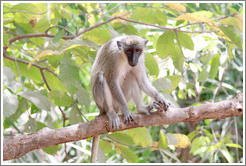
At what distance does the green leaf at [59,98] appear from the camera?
3354 mm

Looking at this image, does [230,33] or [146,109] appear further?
[146,109]

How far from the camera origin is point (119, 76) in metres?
3.85

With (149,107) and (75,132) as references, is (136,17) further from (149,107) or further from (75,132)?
(75,132)

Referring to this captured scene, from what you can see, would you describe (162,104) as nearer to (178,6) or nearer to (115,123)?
(115,123)

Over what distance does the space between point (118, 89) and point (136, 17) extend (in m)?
0.92

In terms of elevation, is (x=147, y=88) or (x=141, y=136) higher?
(x=147, y=88)

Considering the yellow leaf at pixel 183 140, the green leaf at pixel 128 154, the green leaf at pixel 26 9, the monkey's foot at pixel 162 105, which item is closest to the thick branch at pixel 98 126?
the monkey's foot at pixel 162 105

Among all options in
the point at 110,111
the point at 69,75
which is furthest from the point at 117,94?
the point at 69,75

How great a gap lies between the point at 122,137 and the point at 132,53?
0.98 meters

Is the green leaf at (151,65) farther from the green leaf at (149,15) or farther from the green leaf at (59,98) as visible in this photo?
the green leaf at (59,98)

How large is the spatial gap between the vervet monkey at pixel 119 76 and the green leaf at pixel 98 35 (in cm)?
8

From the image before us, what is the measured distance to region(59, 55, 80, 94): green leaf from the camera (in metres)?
3.13

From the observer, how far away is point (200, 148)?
16.8 feet

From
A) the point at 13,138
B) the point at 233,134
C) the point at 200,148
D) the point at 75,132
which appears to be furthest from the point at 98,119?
the point at 233,134
